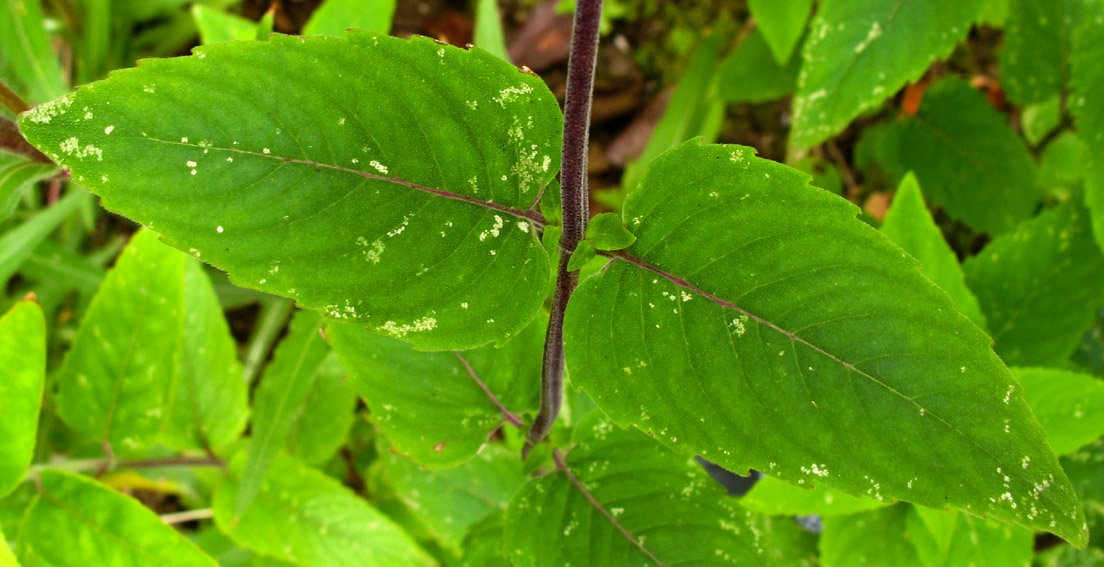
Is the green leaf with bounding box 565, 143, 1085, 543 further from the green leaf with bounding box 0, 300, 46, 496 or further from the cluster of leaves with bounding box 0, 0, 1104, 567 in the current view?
the green leaf with bounding box 0, 300, 46, 496

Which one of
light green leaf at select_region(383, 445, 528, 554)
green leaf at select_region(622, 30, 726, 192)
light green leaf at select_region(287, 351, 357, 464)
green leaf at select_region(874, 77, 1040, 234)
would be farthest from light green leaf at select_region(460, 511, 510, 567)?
green leaf at select_region(874, 77, 1040, 234)

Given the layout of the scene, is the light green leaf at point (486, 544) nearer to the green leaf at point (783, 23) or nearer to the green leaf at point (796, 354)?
the green leaf at point (796, 354)

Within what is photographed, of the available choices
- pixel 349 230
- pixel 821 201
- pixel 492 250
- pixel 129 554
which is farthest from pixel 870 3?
pixel 129 554

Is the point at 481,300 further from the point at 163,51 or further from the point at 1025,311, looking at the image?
the point at 163,51

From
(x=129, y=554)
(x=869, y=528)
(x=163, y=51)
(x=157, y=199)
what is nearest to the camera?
(x=157, y=199)

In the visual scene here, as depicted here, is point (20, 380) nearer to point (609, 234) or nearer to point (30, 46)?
point (609, 234)

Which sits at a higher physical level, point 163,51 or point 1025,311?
point 1025,311

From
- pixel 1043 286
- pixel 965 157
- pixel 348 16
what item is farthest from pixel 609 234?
pixel 965 157
